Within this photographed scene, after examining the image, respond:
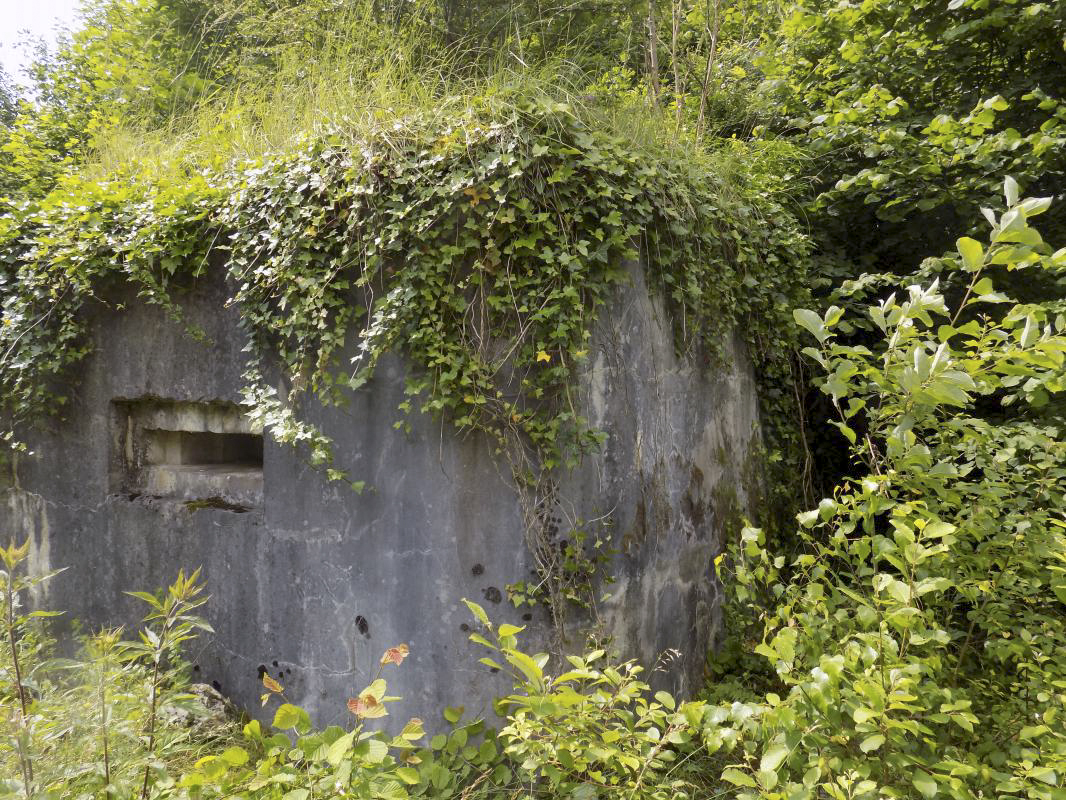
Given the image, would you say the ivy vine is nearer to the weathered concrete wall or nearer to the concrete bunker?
the weathered concrete wall

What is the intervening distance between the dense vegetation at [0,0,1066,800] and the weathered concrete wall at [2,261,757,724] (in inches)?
6.6

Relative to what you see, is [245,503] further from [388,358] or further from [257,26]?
[257,26]

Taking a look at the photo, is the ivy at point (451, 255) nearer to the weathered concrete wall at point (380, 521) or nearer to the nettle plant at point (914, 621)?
the weathered concrete wall at point (380, 521)

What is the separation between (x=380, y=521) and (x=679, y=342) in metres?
1.72

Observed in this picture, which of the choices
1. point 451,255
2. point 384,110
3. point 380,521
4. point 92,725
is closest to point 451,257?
point 451,255

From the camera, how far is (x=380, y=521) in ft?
11.0

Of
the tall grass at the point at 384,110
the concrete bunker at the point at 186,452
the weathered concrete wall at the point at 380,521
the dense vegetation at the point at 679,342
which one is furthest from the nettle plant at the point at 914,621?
the concrete bunker at the point at 186,452

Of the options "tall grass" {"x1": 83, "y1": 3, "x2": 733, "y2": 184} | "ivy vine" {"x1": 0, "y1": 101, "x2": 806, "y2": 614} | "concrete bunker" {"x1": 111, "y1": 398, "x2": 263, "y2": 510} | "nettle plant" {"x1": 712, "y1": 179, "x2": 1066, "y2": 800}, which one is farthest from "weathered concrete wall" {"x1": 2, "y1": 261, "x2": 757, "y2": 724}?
"nettle plant" {"x1": 712, "y1": 179, "x2": 1066, "y2": 800}

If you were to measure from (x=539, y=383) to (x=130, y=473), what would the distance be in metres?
2.85

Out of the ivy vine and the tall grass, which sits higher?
the tall grass

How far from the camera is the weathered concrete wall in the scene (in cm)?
315

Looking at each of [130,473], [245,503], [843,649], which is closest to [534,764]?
[843,649]

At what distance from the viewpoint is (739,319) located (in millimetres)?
4406

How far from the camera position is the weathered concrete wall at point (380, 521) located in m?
3.15
